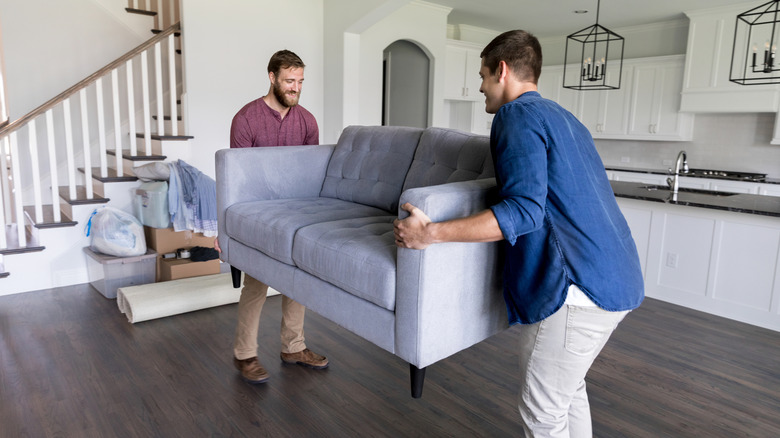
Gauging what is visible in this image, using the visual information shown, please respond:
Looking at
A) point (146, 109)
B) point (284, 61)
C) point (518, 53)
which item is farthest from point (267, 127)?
point (146, 109)

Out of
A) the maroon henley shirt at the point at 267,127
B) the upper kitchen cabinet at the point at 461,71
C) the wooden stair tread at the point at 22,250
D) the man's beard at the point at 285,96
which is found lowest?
the wooden stair tread at the point at 22,250

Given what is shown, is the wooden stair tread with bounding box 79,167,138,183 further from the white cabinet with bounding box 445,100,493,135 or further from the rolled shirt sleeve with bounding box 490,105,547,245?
the white cabinet with bounding box 445,100,493,135

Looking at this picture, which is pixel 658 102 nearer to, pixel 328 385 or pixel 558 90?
pixel 558 90

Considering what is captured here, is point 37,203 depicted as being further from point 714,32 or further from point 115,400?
point 714,32

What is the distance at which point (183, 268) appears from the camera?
3.93 metres

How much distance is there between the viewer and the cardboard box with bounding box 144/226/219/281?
4.00 meters

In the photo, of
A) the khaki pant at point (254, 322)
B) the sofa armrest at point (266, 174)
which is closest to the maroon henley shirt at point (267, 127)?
the sofa armrest at point (266, 174)

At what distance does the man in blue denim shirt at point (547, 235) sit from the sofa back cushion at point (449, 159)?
53cm

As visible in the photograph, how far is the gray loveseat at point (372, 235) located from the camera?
156cm

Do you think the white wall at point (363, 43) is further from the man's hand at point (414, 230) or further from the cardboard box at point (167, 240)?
the man's hand at point (414, 230)

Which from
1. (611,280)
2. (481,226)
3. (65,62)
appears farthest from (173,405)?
(65,62)

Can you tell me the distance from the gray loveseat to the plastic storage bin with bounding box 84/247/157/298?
5.19 feet

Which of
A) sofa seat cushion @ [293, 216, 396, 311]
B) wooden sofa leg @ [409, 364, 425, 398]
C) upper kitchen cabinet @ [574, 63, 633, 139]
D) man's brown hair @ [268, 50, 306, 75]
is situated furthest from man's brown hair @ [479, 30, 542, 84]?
upper kitchen cabinet @ [574, 63, 633, 139]

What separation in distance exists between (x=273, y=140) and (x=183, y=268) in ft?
5.40
